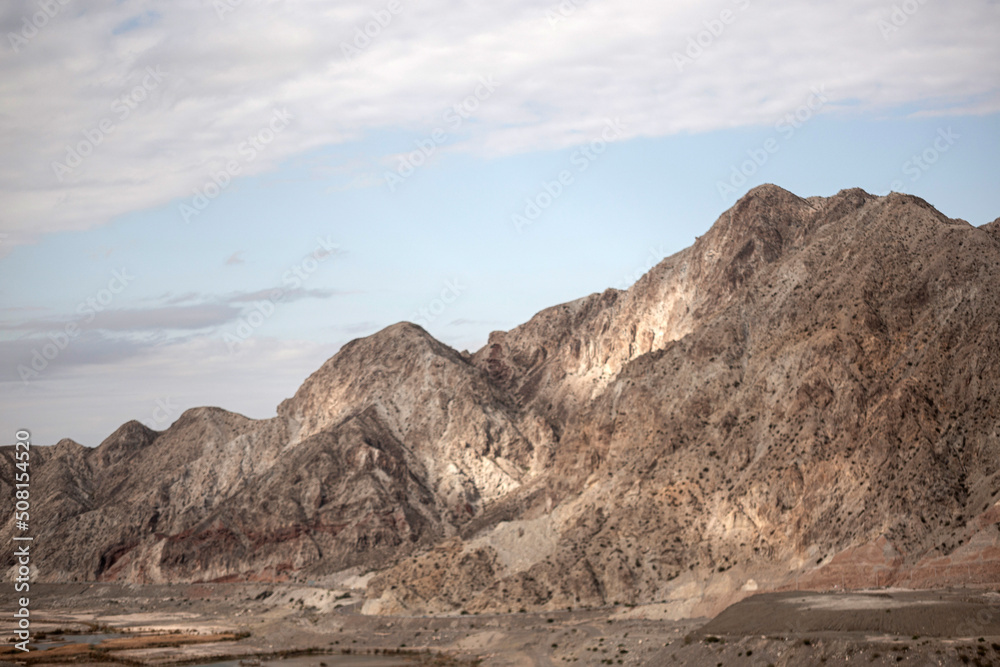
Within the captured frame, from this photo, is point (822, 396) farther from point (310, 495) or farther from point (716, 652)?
point (310, 495)

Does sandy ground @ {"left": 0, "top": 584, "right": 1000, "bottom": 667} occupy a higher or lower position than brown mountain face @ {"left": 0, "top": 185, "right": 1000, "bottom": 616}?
lower

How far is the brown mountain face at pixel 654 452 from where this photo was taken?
75.6m

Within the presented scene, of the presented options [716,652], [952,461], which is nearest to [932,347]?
[952,461]

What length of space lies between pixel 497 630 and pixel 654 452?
75.2 feet

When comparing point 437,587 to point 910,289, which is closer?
point 910,289

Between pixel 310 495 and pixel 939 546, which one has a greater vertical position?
pixel 310 495

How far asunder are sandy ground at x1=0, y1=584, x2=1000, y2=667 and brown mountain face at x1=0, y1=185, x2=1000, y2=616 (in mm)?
4092

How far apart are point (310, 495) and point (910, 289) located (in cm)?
7898

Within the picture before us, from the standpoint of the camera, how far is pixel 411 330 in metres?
164

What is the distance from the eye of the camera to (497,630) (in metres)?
82.9

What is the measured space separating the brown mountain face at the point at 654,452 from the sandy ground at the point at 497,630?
13.4ft

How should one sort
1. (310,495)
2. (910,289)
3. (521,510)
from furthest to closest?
(310,495), (521,510), (910,289)

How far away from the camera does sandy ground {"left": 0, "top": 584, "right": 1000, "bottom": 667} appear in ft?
171

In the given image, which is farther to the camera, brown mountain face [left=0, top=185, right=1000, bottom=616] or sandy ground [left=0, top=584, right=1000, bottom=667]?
brown mountain face [left=0, top=185, right=1000, bottom=616]
